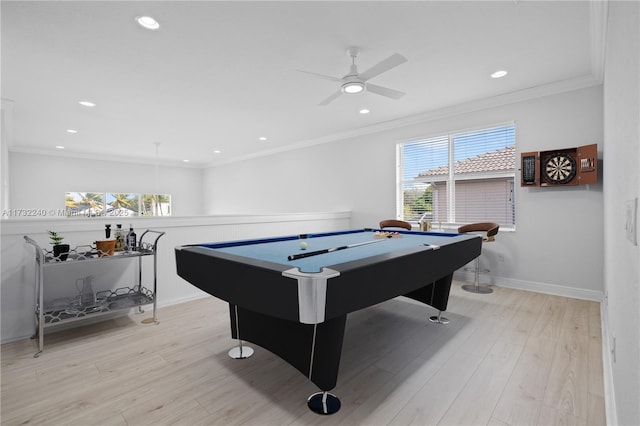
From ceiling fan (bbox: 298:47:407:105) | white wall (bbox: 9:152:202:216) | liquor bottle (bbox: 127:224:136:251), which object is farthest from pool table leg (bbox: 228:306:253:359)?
white wall (bbox: 9:152:202:216)

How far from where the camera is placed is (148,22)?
8.00 ft

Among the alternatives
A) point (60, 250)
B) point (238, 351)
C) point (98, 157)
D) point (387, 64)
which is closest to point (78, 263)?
point (60, 250)

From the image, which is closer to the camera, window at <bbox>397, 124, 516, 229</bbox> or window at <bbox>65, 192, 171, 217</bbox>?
window at <bbox>397, 124, 516, 229</bbox>

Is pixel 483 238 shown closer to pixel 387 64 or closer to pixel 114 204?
pixel 387 64

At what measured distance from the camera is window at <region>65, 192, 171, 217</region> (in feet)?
24.6

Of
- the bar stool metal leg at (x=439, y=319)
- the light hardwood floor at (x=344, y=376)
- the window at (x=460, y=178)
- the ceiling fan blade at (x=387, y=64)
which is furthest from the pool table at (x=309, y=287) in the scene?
the window at (x=460, y=178)

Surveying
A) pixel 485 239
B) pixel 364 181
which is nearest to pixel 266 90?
pixel 364 181

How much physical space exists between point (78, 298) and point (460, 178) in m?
4.98

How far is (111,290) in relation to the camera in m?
3.08

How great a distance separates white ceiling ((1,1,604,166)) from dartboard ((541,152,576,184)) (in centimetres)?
92

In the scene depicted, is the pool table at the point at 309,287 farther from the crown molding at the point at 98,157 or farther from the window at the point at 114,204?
the crown molding at the point at 98,157

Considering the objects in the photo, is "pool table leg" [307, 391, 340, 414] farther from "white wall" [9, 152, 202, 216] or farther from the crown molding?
the crown molding

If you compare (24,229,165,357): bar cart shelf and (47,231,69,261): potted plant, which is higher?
(47,231,69,261): potted plant

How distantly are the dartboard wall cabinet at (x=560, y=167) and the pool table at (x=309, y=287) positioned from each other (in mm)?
2254
